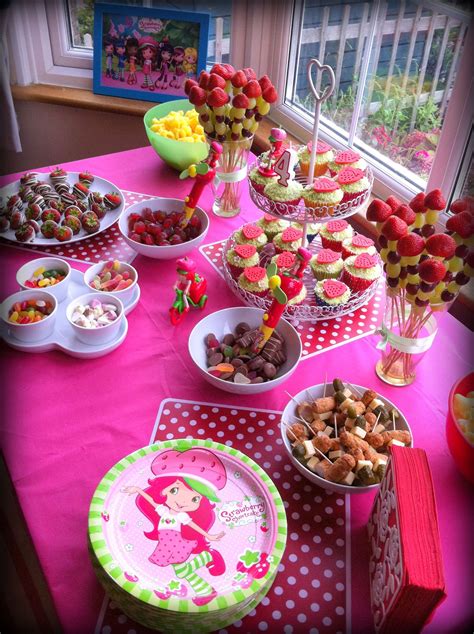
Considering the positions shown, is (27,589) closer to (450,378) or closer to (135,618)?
(135,618)

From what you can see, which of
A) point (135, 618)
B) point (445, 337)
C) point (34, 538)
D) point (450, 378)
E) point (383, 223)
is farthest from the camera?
point (445, 337)

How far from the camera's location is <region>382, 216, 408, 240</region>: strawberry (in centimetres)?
96

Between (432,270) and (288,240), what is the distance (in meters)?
0.51

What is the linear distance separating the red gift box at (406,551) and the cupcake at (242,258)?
2.20ft

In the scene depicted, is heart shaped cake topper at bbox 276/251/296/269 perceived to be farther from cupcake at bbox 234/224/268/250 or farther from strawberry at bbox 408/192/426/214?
strawberry at bbox 408/192/426/214

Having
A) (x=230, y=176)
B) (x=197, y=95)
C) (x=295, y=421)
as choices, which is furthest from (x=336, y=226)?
(x=295, y=421)

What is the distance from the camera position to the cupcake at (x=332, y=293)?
4.23 feet

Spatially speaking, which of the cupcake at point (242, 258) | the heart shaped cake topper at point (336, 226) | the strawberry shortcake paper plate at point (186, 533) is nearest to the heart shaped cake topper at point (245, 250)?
the cupcake at point (242, 258)

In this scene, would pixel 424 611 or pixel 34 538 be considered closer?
pixel 424 611

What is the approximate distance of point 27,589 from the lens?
3.95 ft

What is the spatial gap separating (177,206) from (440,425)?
3.04 ft

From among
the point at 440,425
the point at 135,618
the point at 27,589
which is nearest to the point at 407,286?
the point at 440,425

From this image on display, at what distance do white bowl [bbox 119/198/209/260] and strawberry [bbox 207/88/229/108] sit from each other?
28 centimetres

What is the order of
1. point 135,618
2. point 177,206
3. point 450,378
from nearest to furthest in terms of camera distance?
1. point 135,618
2. point 450,378
3. point 177,206
